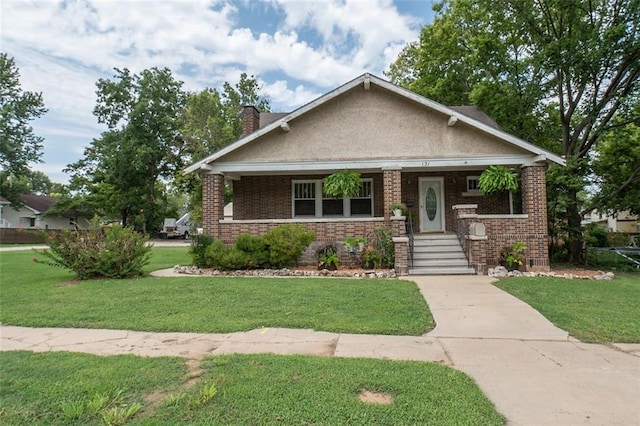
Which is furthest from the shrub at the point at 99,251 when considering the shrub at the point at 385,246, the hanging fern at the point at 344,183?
the shrub at the point at 385,246

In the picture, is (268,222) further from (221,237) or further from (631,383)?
(631,383)

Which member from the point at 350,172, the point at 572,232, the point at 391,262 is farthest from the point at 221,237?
the point at 572,232

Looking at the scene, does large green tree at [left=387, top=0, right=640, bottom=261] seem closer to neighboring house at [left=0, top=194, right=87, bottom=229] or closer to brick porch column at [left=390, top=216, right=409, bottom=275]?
brick porch column at [left=390, top=216, right=409, bottom=275]


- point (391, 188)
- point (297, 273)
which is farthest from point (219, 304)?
point (391, 188)

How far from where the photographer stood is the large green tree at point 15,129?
118 feet

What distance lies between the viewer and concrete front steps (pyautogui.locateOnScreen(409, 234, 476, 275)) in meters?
10.3

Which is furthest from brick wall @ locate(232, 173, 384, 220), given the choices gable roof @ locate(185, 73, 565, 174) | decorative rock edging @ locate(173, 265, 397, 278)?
decorative rock edging @ locate(173, 265, 397, 278)

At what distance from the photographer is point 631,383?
3496mm

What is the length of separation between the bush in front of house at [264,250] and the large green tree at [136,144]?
86.9ft

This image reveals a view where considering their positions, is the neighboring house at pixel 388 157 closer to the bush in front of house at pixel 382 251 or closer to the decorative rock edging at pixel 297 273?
the bush in front of house at pixel 382 251

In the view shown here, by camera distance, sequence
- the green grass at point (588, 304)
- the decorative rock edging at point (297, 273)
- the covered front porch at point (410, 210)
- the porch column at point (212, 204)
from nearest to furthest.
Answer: the green grass at point (588, 304) < the decorative rock edging at point (297, 273) < the covered front porch at point (410, 210) < the porch column at point (212, 204)

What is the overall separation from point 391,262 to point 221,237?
18.0ft

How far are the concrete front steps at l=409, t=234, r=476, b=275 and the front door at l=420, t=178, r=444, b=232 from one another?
1283mm

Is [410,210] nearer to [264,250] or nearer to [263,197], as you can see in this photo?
[263,197]
